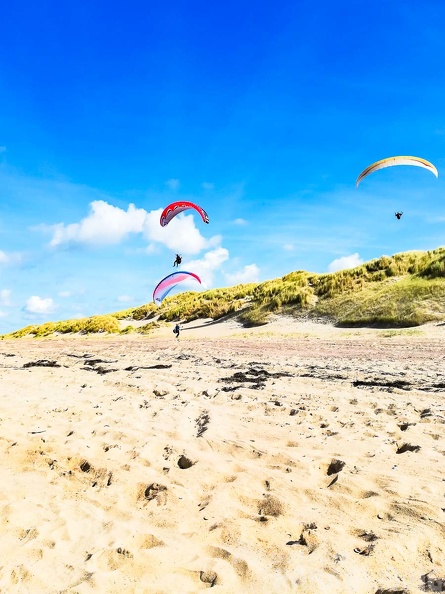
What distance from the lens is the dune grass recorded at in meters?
26.4

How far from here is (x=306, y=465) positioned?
16.8 feet

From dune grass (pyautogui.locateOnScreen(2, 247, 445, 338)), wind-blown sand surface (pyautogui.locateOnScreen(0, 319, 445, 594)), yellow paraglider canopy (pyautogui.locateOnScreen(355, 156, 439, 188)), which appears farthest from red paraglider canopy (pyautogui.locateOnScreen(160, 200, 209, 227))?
wind-blown sand surface (pyautogui.locateOnScreen(0, 319, 445, 594))

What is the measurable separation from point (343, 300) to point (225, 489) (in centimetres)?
2759

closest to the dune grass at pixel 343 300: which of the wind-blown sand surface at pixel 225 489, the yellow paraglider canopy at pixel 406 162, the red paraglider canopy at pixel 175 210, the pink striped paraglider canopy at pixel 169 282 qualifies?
the pink striped paraglider canopy at pixel 169 282

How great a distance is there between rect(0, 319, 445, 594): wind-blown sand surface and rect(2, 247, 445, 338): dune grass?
17950 millimetres

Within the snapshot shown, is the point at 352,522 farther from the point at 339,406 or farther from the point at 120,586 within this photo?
the point at 339,406

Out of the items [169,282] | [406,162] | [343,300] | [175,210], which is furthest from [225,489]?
[343,300]

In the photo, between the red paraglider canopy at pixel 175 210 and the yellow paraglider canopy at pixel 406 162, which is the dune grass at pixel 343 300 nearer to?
the yellow paraglider canopy at pixel 406 162

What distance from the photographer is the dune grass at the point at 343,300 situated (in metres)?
26.4

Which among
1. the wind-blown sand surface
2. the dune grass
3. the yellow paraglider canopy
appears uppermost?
the yellow paraglider canopy

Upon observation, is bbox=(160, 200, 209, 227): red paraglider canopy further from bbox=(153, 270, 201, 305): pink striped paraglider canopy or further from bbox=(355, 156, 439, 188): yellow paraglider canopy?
bbox=(355, 156, 439, 188): yellow paraglider canopy

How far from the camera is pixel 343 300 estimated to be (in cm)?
3081

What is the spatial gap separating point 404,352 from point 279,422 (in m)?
10.1

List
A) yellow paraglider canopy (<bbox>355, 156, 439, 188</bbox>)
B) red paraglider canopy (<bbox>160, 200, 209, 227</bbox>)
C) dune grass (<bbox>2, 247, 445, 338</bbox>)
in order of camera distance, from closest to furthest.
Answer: yellow paraglider canopy (<bbox>355, 156, 439, 188</bbox>)
red paraglider canopy (<bbox>160, 200, 209, 227</bbox>)
dune grass (<bbox>2, 247, 445, 338</bbox>)
